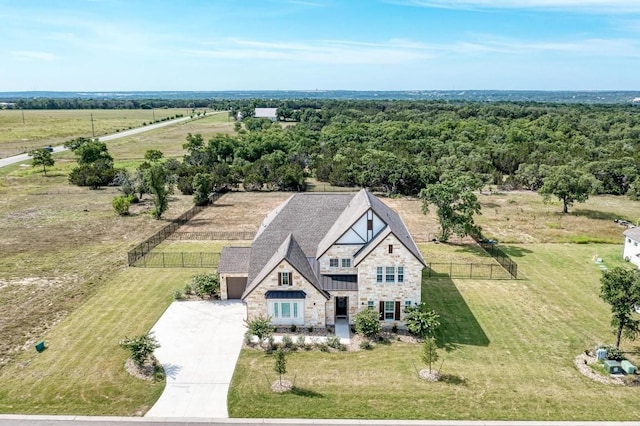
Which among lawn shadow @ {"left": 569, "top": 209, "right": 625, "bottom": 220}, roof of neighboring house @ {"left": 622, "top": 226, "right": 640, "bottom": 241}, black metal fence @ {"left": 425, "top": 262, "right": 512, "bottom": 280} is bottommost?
black metal fence @ {"left": 425, "top": 262, "right": 512, "bottom": 280}

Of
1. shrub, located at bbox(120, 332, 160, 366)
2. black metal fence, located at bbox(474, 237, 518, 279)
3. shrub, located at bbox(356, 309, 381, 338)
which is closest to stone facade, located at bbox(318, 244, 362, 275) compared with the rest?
shrub, located at bbox(356, 309, 381, 338)

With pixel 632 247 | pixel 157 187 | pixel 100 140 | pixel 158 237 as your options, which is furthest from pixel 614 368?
pixel 100 140

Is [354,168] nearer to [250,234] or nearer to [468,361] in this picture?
[250,234]

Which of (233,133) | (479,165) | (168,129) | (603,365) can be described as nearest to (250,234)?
(603,365)

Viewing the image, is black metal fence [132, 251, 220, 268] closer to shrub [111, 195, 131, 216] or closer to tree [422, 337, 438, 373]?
shrub [111, 195, 131, 216]

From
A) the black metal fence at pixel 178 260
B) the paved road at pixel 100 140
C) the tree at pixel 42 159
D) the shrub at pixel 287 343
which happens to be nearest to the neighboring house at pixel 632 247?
the shrub at pixel 287 343
